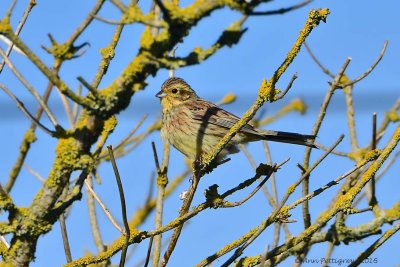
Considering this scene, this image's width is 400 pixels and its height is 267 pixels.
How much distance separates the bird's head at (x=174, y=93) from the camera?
7008 mm

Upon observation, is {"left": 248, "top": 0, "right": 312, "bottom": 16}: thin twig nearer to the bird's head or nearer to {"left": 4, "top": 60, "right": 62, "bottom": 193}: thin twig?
{"left": 4, "top": 60, "right": 62, "bottom": 193}: thin twig

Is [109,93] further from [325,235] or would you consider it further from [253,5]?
[325,235]

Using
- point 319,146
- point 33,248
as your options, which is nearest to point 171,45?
point 33,248

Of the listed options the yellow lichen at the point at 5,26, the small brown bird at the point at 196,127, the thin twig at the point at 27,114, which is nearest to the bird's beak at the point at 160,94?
the small brown bird at the point at 196,127

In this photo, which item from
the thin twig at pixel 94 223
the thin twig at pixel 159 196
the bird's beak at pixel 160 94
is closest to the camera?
the thin twig at pixel 159 196

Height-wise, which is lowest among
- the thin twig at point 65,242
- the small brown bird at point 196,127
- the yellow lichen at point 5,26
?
the thin twig at point 65,242

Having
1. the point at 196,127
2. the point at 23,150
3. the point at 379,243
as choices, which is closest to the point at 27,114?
the point at 23,150

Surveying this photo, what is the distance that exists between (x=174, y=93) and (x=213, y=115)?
662 millimetres

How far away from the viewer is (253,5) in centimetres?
212

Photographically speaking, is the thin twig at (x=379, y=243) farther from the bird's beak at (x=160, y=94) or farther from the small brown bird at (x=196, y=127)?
the bird's beak at (x=160, y=94)

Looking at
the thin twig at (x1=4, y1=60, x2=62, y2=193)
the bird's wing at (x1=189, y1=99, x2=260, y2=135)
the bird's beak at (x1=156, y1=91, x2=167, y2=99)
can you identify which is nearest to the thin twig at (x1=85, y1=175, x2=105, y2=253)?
the thin twig at (x1=4, y1=60, x2=62, y2=193)

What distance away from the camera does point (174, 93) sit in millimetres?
7082

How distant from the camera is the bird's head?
276 inches

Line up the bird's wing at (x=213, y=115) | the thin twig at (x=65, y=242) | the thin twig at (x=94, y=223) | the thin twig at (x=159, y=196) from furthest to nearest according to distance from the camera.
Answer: the bird's wing at (x=213, y=115), the thin twig at (x=94, y=223), the thin twig at (x=159, y=196), the thin twig at (x=65, y=242)
